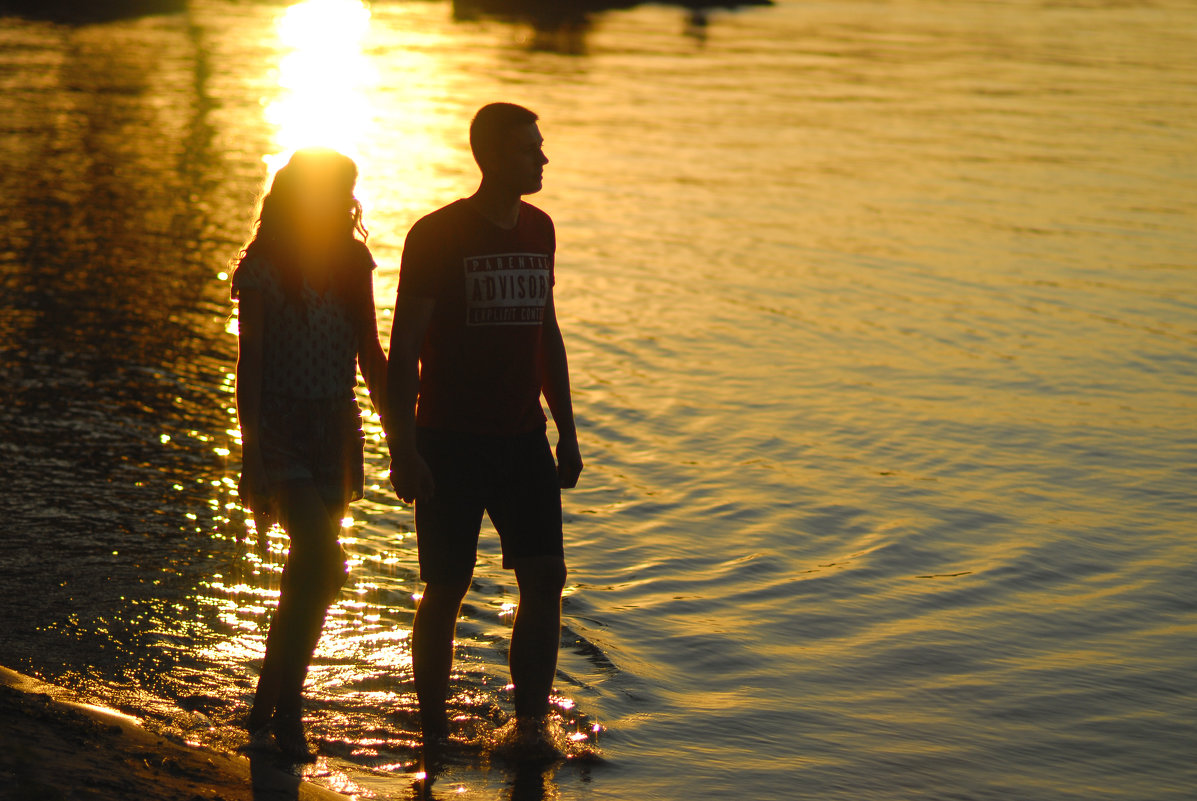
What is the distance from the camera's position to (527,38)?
44906 mm

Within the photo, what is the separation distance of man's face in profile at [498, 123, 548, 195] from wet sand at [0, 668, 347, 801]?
6.56ft

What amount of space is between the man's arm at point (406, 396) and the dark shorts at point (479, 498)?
126 mm

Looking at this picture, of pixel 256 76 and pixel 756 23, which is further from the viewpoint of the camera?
pixel 756 23

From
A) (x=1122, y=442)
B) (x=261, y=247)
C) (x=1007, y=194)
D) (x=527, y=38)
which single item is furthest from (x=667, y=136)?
(x=527, y=38)

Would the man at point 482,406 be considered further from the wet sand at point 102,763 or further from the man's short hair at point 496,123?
the wet sand at point 102,763

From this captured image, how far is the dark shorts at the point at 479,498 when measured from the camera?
15.3ft

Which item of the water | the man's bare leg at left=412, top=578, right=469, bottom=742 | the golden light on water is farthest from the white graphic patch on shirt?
the golden light on water

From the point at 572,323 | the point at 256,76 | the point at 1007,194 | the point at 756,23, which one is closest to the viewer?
the point at 572,323

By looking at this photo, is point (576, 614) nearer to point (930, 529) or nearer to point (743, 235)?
point (930, 529)

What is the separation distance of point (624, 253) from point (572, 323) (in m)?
3.06

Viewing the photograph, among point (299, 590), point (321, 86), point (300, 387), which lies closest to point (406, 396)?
point (300, 387)

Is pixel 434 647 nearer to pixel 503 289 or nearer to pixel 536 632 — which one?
pixel 536 632

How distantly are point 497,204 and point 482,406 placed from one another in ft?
2.18

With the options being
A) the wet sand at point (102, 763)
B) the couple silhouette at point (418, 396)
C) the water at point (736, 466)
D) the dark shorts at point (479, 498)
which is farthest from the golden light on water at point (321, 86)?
the wet sand at point (102, 763)
